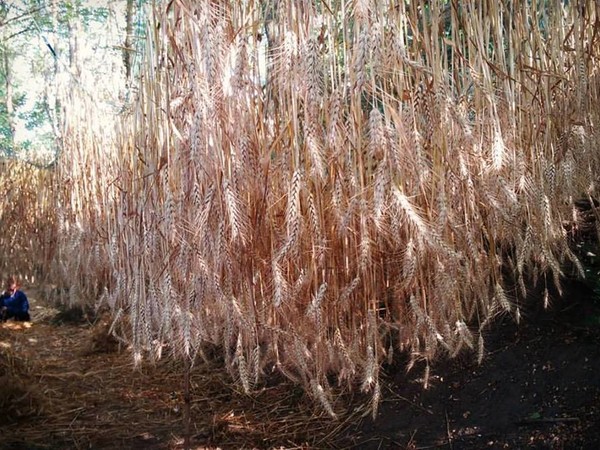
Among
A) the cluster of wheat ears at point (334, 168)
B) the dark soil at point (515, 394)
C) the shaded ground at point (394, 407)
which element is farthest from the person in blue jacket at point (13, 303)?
the dark soil at point (515, 394)

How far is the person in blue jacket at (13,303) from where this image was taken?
456cm

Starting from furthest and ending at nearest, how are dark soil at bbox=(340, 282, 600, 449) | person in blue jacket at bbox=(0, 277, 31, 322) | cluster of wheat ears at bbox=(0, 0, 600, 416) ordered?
person in blue jacket at bbox=(0, 277, 31, 322) → dark soil at bbox=(340, 282, 600, 449) → cluster of wheat ears at bbox=(0, 0, 600, 416)

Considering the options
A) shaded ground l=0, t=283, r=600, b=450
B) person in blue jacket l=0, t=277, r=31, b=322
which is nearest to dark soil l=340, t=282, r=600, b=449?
shaded ground l=0, t=283, r=600, b=450

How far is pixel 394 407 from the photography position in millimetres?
1882

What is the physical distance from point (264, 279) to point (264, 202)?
0.72 feet

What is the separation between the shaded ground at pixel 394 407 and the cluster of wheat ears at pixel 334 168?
34 centimetres

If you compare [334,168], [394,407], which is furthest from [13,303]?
[334,168]

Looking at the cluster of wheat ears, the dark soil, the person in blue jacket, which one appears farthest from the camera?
the person in blue jacket

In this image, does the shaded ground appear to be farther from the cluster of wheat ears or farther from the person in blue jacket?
the person in blue jacket

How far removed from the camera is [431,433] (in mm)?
1691

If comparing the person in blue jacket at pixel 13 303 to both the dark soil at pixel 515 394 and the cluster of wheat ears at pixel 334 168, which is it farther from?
the dark soil at pixel 515 394

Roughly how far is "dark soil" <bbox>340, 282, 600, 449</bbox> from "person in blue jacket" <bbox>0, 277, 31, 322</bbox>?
12.3 ft

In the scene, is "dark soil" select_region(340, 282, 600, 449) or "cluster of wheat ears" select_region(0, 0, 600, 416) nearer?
"cluster of wheat ears" select_region(0, 0, 600, 416)

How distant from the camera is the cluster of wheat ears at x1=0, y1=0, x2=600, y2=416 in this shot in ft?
3.84
